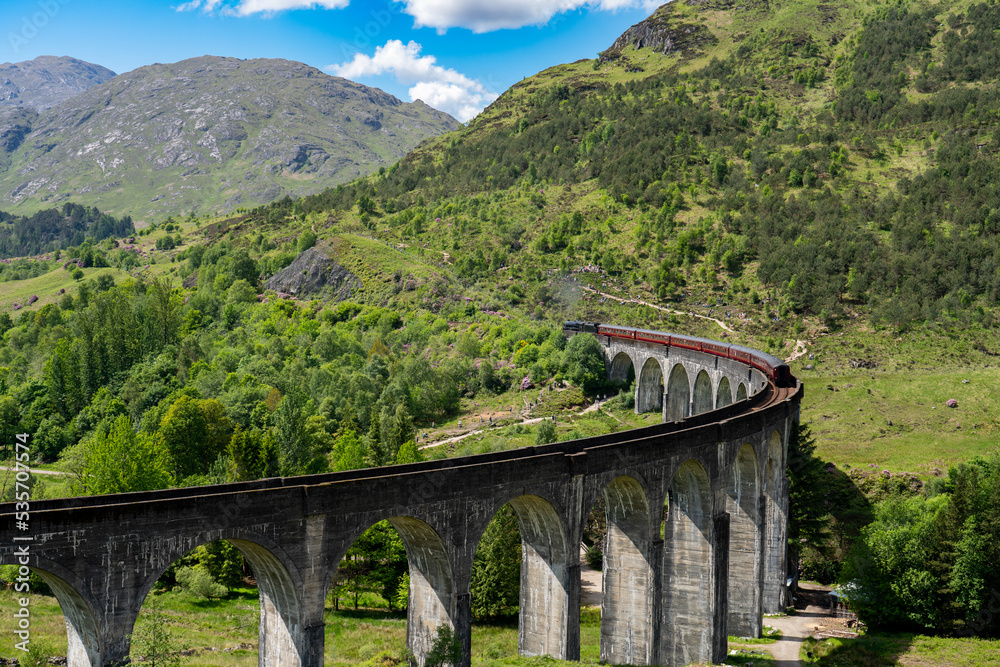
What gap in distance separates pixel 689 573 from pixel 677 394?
47.9m

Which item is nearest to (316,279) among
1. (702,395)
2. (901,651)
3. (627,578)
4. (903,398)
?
(702,395)

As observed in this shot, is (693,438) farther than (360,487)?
Yes

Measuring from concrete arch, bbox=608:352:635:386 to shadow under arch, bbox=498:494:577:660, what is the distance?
6547 cm

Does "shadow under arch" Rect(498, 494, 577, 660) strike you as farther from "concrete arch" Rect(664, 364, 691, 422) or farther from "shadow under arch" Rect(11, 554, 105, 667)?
"concrete arch" Rect(664, 364, 691, 422)

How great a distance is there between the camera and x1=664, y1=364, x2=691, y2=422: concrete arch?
279ft

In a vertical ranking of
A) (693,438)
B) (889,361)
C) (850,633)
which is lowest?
(850,633)

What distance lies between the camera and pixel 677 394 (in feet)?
283

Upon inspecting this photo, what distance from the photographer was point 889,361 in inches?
3570

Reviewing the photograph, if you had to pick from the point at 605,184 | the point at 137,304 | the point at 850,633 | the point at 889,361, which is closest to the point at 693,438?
the point at 850,633

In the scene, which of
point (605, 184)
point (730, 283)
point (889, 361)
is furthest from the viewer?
point (605, 184)

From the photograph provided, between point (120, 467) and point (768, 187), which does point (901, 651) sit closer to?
point (120, 467)

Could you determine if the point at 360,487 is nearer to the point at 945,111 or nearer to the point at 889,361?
the point at 889,361

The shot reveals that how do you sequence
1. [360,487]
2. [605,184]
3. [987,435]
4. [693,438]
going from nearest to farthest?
[360,487] < [693,438] < [987,435] < [605,184]

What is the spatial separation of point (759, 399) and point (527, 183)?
393ft
